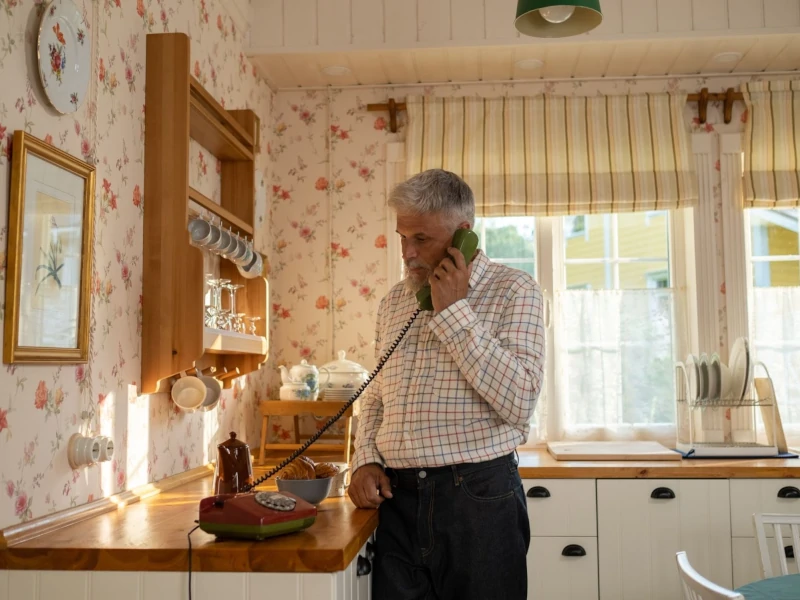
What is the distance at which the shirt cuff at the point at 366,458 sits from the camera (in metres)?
1.98

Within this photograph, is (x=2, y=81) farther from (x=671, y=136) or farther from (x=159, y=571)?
(x=671, y=136)

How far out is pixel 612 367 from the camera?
12.8 feet

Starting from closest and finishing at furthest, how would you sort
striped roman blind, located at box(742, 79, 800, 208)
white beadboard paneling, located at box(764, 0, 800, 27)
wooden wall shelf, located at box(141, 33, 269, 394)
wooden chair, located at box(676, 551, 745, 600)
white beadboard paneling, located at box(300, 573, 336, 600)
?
wooden chair, located at box(676, 551, 745, 600) → white beadboard paneling, located at box(300, 573, 336, 600) → wooden wall shelf, located at box(141, 33, 269, 394) → white beadboard paneling, located at box(764, 0, 800, 27) → striped roman blind, located at box(742, 79, 800, 208)

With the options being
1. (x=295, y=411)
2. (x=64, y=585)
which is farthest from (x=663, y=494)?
(x=64, y=585)

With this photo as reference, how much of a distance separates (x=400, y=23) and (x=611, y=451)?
76.0 inches

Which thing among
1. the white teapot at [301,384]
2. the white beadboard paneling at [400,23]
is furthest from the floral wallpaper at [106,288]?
the white beadboard paneling at [400,23]

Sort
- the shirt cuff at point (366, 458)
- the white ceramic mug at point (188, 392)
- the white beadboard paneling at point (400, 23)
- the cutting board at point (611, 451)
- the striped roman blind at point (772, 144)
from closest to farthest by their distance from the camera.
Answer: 1. the shirt cuff at point (366, 458)
2. the white ceramic mug at point (188, 392)
3. the cutting board at point (611, 451)
4. the white beadboard paneling at point (400, 23)
5. the striped roman blind at point (772, 144)

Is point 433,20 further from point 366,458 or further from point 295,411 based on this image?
point 366,458

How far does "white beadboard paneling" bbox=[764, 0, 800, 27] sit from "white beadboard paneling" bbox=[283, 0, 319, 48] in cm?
182

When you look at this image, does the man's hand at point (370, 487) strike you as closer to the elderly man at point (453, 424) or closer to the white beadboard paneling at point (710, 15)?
the elderly man at point (453, 424)

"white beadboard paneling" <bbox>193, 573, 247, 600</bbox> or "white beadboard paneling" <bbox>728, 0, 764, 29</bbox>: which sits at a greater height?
"white beadboard paneling" <bbox>728, 0, 764, 29</bbox>

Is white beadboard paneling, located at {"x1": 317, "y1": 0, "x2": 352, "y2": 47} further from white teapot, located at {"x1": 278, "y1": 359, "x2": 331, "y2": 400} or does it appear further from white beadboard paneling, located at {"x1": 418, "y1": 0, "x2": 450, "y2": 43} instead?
white teapot, located at {"x1": 278, "y1": 359, "x2": 331, "y2": 400}

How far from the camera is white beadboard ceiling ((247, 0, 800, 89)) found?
11.5 ft

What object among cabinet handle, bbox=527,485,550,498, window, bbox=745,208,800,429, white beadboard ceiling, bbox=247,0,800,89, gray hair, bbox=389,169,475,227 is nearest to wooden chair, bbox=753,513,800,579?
cabinet handle, bbox=527,485,550,498
